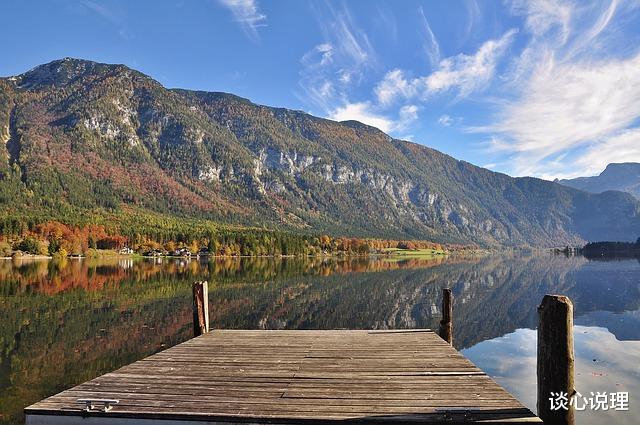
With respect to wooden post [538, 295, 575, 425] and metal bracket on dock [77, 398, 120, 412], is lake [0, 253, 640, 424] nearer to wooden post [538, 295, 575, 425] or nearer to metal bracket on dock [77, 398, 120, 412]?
metal bracket on dock [77, 398, 120, 412]

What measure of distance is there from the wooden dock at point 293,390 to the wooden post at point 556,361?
50 centimetres

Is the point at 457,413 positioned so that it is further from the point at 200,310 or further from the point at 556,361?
the point at 200,310

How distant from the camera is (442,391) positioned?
9469 mm

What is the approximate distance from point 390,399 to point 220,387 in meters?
3.67

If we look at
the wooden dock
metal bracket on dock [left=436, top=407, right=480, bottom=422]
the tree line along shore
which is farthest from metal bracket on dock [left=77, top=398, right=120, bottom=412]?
the tree line along shore

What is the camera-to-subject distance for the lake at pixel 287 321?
21078 millimetres

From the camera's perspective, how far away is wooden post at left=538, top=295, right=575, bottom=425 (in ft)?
27.2

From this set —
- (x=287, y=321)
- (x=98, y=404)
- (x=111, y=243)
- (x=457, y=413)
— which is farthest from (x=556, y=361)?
(x=111, y=243)

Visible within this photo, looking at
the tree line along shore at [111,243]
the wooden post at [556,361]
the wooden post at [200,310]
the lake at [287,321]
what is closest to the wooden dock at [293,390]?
the wooden post at [556,361]

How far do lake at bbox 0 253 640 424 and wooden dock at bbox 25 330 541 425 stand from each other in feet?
26.2

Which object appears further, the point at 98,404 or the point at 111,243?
the point at 111,243

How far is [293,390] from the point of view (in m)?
9.59

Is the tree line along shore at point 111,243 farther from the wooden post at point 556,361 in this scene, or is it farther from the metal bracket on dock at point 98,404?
the wooden post at point 556,361

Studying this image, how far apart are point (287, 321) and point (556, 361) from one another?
101ft
